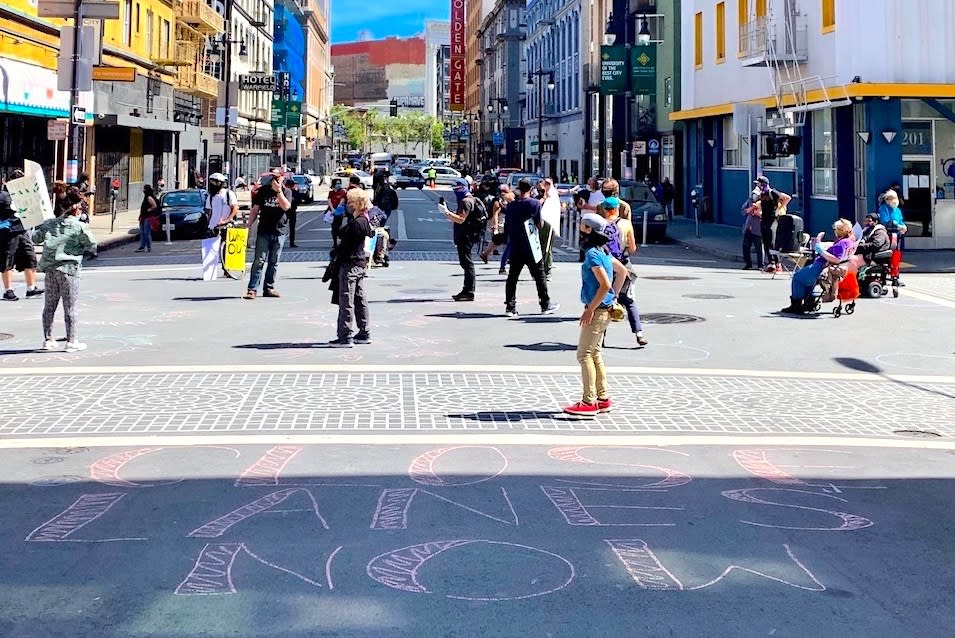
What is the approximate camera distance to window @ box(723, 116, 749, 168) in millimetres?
38569

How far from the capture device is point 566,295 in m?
18.5

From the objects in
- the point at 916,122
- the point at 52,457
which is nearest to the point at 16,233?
the point at 52,457

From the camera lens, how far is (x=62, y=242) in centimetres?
1226

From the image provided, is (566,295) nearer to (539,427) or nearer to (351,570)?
(539,427)

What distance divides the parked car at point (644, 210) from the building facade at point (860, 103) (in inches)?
141

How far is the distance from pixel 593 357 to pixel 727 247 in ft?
71.0

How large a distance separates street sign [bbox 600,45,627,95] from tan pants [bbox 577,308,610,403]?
4142cm

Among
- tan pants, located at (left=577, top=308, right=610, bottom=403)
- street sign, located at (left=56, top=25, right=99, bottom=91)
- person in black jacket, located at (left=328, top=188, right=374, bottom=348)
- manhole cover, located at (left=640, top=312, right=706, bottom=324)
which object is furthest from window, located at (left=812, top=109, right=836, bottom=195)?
tan pants, located at (left=577, top=308, right=610, bottom=403)

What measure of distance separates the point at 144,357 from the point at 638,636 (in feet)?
28.6

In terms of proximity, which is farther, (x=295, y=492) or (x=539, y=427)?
(x=539, y=427)

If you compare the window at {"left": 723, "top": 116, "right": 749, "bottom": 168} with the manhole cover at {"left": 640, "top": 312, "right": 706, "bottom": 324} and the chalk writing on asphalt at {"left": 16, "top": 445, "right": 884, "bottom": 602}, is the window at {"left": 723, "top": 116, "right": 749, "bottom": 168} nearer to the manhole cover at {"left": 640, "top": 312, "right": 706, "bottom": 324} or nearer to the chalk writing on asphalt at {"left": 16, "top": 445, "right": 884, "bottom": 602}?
the manhole cover at {"left": 640, "top": 312, "right": 706, "bottom": 324}

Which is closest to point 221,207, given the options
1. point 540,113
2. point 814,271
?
point 814,271

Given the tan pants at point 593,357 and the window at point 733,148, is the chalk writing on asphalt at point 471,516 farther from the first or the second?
the window at point 733,148

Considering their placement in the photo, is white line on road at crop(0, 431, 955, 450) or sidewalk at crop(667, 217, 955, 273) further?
sidewalk at crop(667, 217, 955, 273)
